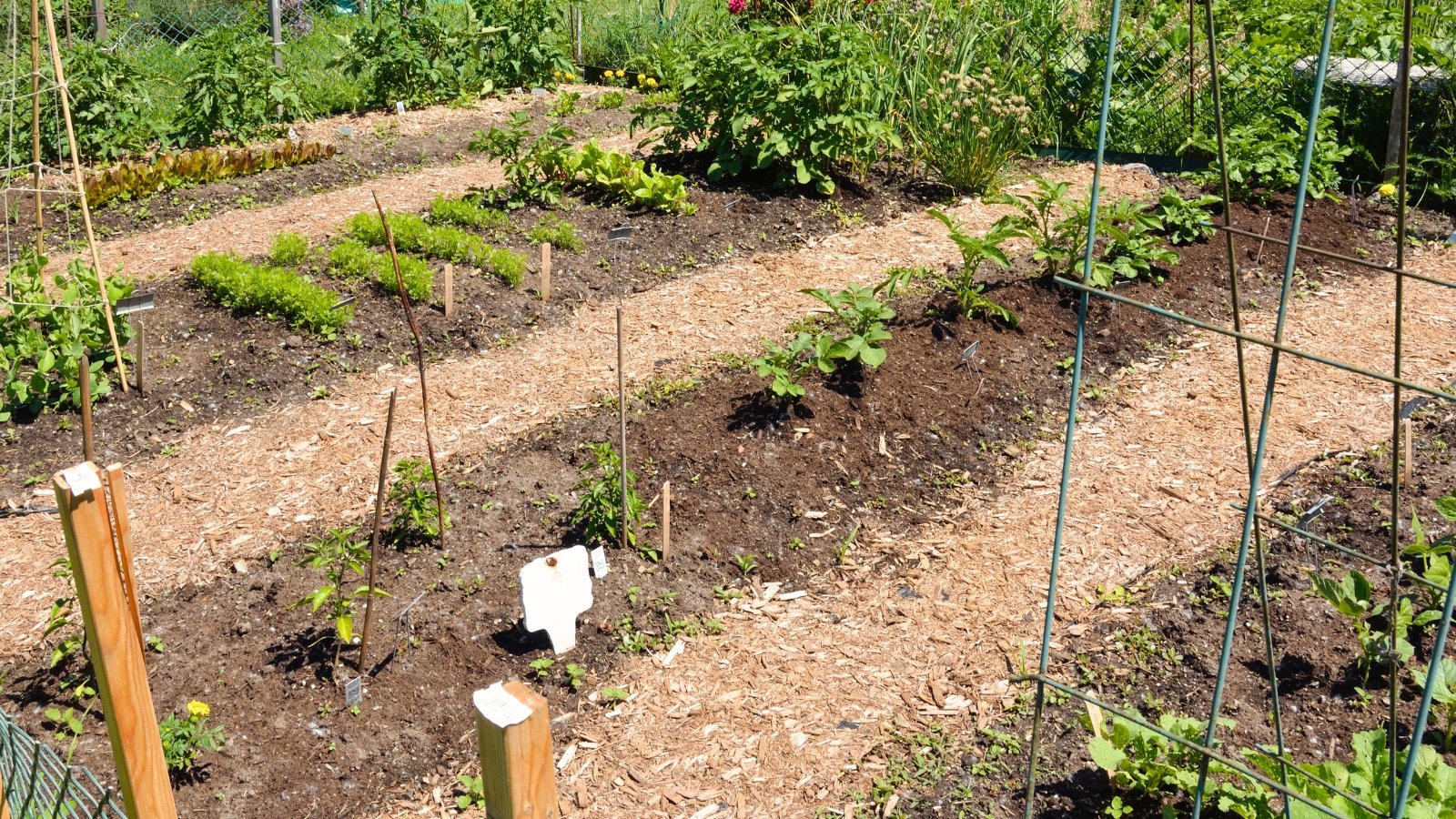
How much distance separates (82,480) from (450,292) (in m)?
3.90


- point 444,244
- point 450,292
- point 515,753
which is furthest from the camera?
point 444,244

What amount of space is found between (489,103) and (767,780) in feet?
25.8

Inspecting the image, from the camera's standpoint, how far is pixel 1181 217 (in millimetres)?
6668

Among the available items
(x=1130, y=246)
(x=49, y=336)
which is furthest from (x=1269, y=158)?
(x=49, y=336)

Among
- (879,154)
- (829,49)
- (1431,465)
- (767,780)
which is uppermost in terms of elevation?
(829,49)

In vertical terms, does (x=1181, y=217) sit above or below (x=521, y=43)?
below

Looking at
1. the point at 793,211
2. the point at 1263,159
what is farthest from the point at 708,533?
the point at 1263,159

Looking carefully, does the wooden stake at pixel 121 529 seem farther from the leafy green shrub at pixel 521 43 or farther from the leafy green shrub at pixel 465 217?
the leafy green shrub at pixel 521 43

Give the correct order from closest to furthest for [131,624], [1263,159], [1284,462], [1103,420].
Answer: [131,624] < [1284,462] < [1103,420] < [1263,159]

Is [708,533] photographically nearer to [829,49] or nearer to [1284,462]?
[1284,462]

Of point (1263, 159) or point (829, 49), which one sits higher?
point (829, 49)

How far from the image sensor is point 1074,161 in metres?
8.61

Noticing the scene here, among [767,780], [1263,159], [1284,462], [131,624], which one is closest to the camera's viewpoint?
[131,624]

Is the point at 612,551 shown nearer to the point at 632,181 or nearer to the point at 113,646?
the point at 113,646
